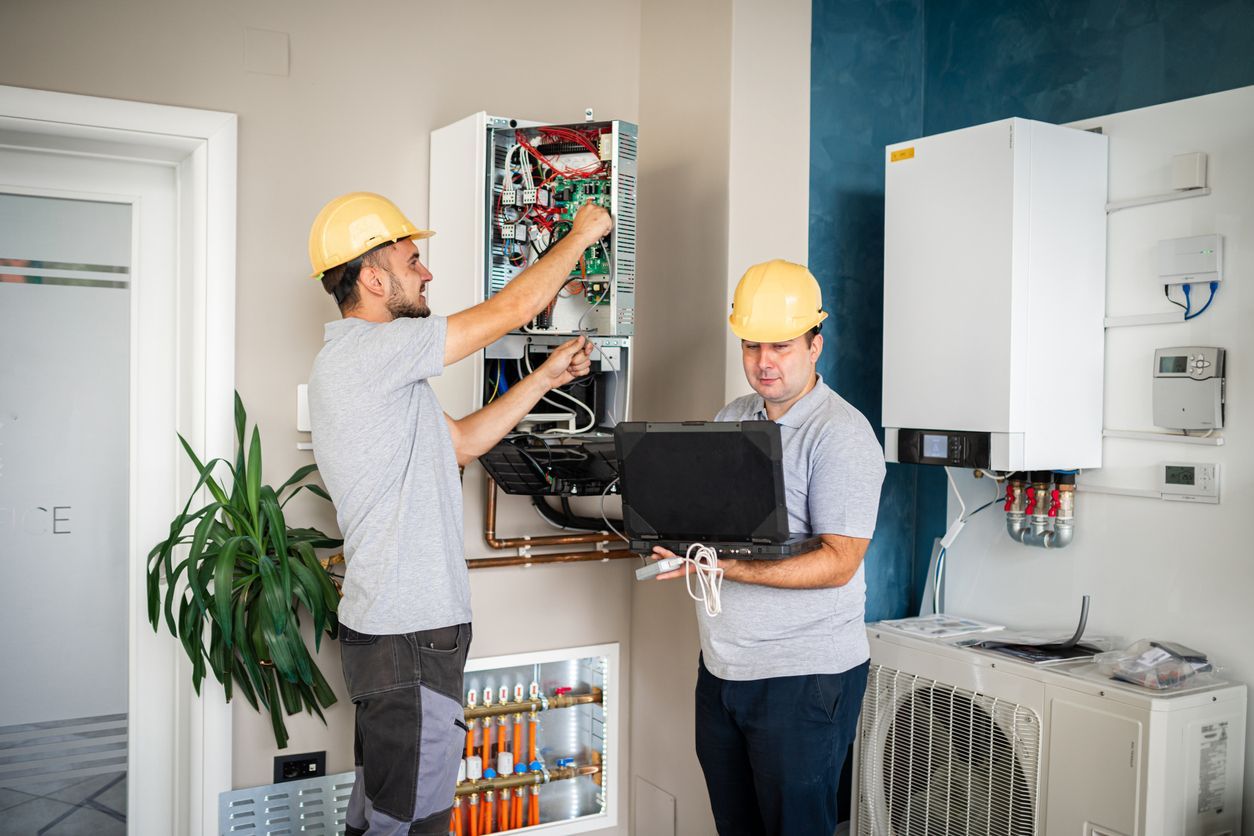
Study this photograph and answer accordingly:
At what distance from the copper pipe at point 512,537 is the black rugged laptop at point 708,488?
2.76ft

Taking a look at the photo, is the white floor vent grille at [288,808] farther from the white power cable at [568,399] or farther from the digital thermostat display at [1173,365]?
the digital thermostat display at [1173,365]

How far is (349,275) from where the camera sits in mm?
2066

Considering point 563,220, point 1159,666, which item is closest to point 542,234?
point 563,220

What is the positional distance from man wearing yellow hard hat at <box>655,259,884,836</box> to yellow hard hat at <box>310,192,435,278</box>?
0.75m

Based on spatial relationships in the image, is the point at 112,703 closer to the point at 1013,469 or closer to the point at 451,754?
the point at 451,754

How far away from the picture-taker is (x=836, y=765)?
81.4 inches

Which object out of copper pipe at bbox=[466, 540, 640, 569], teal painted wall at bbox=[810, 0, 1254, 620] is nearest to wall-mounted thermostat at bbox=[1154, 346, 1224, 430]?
teal painted wall at bbox=[810, 0, 1254, 620]

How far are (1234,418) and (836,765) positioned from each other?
121cm

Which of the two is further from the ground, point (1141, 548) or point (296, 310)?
point (296, 310)

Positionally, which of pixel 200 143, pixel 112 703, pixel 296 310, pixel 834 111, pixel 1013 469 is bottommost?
pixel 112 703

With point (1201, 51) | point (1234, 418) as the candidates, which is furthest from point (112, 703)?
point (1201, 51)

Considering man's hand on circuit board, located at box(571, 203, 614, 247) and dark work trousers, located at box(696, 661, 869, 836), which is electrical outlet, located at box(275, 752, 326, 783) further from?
man's hand on circuit board, located at box(571, 203, 614, 247)

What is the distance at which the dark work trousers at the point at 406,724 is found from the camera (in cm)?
194

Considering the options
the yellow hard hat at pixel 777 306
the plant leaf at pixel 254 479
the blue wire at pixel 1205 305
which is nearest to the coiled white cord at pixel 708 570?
the yellow hard hat at pixel 777 306
